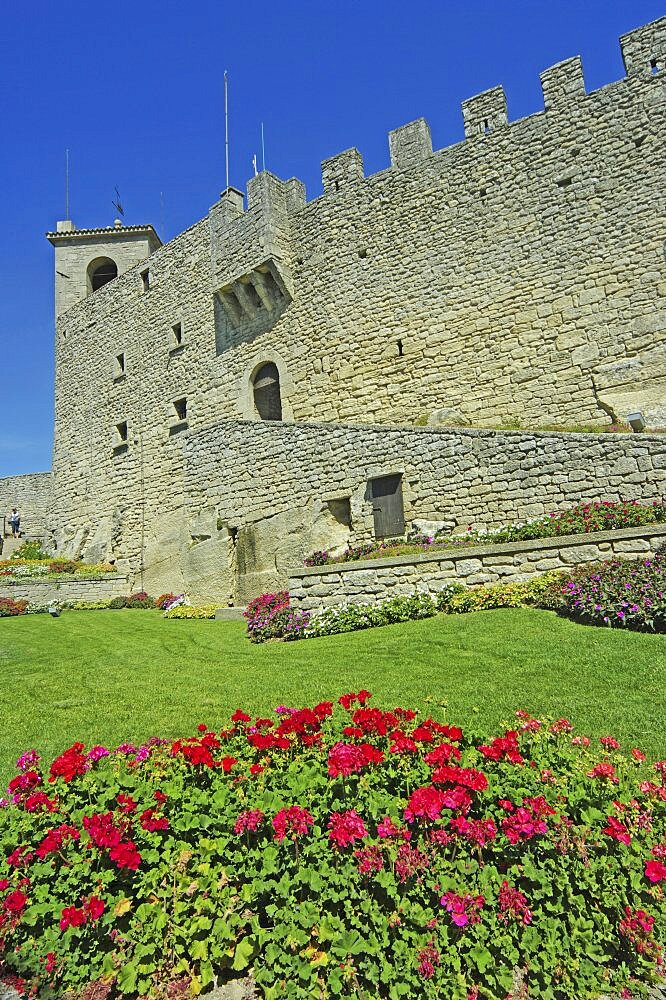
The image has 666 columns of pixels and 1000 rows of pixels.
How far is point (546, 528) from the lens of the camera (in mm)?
9617

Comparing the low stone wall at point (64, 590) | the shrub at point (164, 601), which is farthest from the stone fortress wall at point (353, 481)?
the low stone wall at point (64, 590)

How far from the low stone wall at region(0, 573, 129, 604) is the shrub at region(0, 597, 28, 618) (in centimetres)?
142

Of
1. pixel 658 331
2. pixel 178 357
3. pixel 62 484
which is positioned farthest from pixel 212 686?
pixel 62 484

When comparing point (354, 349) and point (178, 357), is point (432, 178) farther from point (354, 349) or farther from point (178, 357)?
point (178, 357)

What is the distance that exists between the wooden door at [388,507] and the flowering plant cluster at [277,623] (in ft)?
8.82

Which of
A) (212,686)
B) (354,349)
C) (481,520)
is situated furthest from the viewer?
(354,349)

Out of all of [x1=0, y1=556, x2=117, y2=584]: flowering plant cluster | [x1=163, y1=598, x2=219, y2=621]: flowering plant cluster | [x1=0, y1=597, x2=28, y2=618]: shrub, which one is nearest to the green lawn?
[x1=163, y1=598, x2=219, y2=621]: flowering plant cluster

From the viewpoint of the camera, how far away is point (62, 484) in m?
27.4

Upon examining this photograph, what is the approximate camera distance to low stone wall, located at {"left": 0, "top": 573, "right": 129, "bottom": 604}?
60.5 ft

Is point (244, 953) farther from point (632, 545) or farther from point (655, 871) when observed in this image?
point (632, 545)

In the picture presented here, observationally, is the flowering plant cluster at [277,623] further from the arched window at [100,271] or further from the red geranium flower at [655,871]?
the arched window at [100,271]

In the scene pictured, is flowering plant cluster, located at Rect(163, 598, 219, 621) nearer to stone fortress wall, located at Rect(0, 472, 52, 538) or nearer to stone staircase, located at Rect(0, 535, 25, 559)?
stone staircase, located at Rect(0, 535, 25, 559)

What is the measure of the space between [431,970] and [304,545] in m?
10.7

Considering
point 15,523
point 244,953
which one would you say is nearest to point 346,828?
point 244,953
